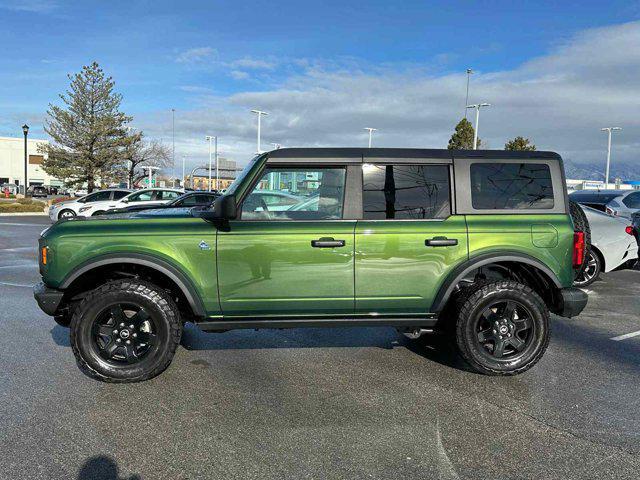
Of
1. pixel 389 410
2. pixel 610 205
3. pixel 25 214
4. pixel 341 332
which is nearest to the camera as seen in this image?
pixel 389 410

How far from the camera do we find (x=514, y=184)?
15.1 feet

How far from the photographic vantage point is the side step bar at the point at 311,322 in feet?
14.3

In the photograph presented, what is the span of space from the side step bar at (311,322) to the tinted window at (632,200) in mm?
10965

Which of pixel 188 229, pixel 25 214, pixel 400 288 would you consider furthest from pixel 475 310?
pixel 25 214

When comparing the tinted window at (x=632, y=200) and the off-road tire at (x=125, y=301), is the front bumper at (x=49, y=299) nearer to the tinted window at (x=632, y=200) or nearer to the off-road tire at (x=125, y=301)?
the off-road tire at (x=125, y=301)

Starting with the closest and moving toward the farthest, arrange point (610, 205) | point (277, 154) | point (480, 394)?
1. point (480, 394)
2. point (277, 154)
3. point (610, 205)

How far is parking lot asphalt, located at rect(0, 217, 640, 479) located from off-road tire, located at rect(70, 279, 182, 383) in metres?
0.13

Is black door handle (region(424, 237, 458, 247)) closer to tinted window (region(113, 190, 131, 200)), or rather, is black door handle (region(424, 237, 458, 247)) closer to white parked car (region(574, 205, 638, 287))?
white parked car (region(574, 205, 638, 287))

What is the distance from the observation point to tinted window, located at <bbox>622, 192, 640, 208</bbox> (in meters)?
13.0

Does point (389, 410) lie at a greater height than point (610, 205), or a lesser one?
lesser

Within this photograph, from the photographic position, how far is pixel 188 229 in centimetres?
428

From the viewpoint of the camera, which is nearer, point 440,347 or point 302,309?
point 302,309

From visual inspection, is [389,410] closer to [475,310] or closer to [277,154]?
[475,310]

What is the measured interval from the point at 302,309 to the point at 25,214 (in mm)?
30795
